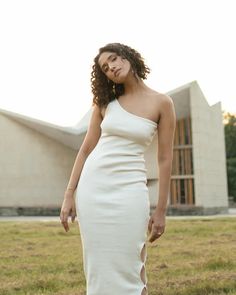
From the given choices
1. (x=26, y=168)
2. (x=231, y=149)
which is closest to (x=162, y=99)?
(x=26, y=168)

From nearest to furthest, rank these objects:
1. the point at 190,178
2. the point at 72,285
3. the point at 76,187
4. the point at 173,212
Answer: the point at 76,187, the point at 72,285, the point at 173,212, the point at 190,178

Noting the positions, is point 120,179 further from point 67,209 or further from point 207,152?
point 207,152

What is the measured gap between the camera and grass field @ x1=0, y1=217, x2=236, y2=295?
406 cm

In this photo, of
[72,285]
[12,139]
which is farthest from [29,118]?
[72,285]

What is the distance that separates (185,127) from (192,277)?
22.5 m

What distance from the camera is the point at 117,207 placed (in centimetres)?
199

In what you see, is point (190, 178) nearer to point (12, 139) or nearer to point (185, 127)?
point (185, 127)

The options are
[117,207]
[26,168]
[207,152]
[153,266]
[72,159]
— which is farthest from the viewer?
[72,159]

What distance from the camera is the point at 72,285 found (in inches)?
170

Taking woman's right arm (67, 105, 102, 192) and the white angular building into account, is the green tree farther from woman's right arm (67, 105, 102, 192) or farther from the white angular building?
woman's right arm (67, 105, 102, 192)

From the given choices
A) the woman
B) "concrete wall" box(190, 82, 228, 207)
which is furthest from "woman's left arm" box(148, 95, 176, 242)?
"concrete wall" box(190, 82, 228, 207)

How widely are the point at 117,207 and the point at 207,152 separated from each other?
23603mm

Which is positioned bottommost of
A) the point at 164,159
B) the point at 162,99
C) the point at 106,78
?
the point at 164,159

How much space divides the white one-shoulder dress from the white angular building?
2179 cm
